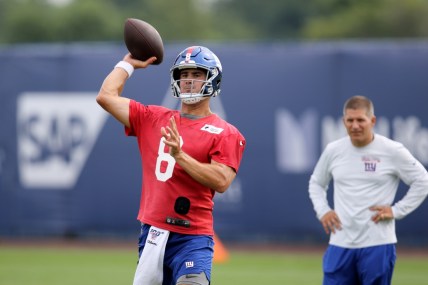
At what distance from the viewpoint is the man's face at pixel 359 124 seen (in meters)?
7.85

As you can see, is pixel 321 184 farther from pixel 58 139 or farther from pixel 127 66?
pixel 58 139

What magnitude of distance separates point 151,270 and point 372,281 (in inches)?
85.2

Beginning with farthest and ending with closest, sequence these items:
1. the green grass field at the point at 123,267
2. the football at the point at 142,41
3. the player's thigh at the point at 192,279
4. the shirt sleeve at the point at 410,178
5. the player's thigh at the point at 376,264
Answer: the green grass field at the point at 123,267, the shirt sleeve at the point at 410,178, the player's thigh at the point at 376,264, the football at the point at 142,41, the player's thigh at the point at 192,279

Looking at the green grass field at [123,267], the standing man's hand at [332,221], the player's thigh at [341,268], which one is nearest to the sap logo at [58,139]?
the green grass field at [123,267]

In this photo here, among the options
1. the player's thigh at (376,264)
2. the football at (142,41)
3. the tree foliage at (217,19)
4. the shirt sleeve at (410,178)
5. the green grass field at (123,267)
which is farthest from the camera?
the tree foliage at (217,19)

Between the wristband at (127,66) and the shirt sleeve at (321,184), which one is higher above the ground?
the wristband at (127,66)

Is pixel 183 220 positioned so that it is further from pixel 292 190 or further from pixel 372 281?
pixel 292 190

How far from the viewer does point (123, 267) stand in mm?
13039

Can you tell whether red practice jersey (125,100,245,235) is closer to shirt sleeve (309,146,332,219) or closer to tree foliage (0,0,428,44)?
shirt sleeve (309,146,332,219)

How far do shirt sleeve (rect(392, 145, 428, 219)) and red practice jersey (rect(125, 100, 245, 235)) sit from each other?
1.94m

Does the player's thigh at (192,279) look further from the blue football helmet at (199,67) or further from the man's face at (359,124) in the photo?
the man's face at (359,124)

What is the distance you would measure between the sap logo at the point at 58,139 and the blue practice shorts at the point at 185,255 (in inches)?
376

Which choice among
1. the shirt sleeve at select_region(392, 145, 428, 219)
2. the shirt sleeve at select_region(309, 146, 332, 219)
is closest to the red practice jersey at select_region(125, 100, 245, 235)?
the shirt sleeve at select_region(309, 146, 332, 219)

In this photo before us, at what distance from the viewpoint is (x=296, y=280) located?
1189 cm
